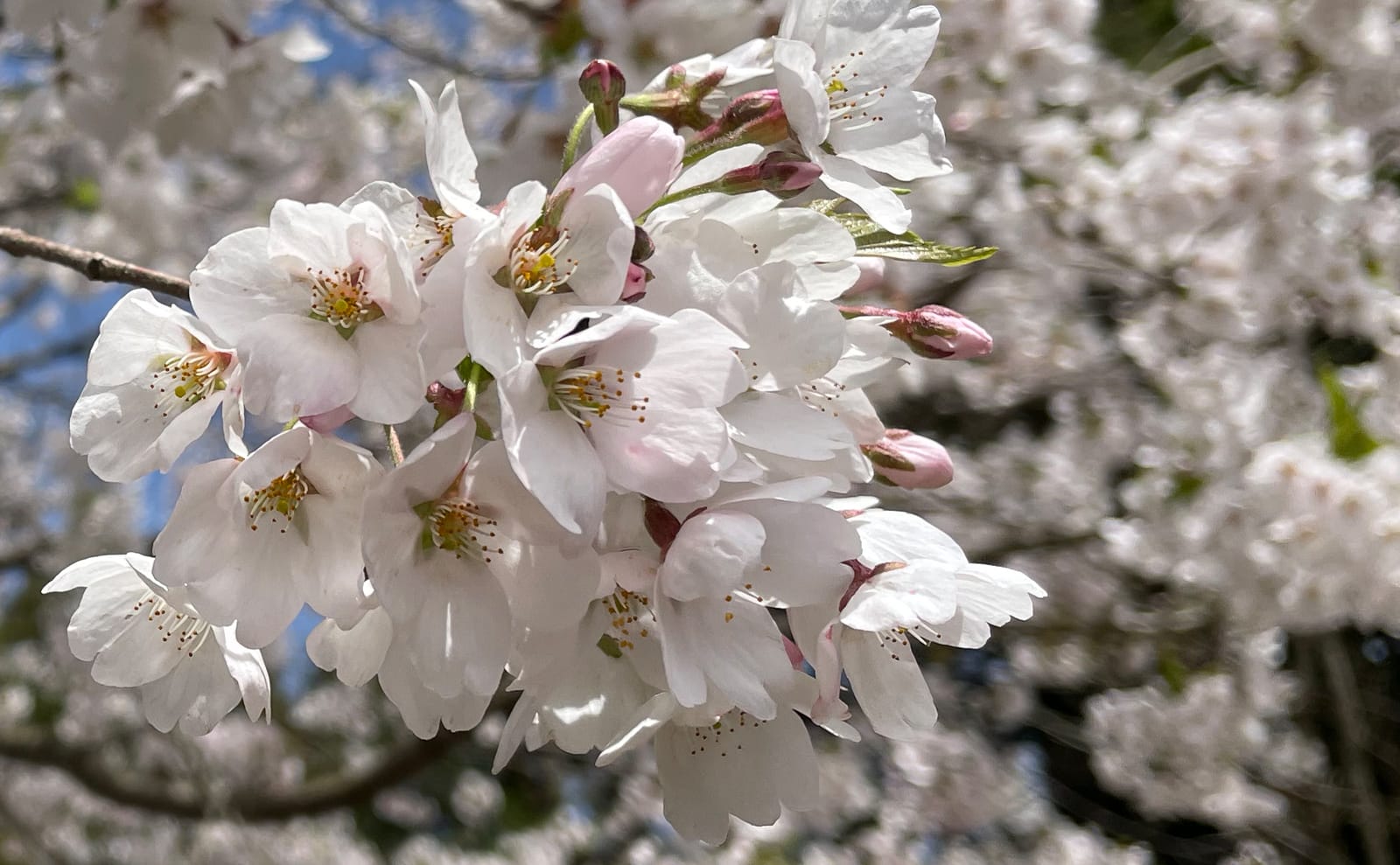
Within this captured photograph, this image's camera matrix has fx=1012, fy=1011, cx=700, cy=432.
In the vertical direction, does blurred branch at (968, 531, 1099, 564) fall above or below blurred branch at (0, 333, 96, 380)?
above

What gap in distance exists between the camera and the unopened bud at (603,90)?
2.24 ft

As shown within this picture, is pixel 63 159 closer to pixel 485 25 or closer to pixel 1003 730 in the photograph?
pixel 485 25

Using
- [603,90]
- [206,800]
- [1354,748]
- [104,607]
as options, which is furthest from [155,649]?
[1354,748]

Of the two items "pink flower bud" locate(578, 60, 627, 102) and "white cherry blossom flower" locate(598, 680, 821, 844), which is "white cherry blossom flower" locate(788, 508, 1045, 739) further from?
"pink flower bud" locate(578, 60, 627, 102)

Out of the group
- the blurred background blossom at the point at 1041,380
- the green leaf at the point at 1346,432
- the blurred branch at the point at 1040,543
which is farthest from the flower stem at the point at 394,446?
the blurred branch at the point at 1040,543

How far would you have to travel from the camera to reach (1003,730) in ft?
16.5

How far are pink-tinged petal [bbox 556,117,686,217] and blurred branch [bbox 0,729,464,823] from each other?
2.22 meters

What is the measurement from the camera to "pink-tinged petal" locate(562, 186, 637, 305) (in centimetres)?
54

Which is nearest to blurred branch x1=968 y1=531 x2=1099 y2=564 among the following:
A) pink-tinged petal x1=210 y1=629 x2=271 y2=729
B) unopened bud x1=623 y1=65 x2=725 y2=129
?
unopened bud x1=623 y1=65 x2=725 y2=129

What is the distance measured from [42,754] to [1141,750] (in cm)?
311

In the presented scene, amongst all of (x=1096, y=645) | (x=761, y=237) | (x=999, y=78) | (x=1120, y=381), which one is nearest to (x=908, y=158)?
(x=761, y=237)

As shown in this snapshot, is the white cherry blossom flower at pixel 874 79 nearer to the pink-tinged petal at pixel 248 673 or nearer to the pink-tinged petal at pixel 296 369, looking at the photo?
the pink-tinged petal at pixel 296 369

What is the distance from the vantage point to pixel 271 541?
0.61 metres

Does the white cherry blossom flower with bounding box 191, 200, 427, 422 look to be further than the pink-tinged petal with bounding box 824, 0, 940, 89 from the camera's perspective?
No
